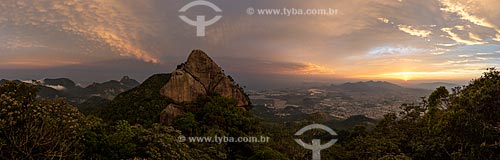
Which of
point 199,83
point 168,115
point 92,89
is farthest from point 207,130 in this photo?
point 92,89

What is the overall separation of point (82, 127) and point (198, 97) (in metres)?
22.9

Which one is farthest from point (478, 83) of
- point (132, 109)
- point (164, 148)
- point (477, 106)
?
point (132, 109)

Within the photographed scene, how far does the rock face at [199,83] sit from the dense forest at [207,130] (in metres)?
1.58

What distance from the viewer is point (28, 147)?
11.9 m

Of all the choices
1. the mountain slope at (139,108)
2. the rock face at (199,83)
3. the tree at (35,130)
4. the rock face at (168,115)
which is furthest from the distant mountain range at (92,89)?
the tree at (35,130)

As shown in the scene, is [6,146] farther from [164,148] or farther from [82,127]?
[164,148]

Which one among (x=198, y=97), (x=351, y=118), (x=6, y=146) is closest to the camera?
(x=6, y=146)

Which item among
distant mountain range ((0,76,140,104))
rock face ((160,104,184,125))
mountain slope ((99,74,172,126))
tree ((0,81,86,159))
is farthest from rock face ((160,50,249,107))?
distant mountain range ((0,76,140,104))

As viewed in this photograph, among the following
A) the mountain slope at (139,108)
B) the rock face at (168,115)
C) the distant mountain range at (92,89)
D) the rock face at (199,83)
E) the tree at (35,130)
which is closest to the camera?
the tree at (35,130)

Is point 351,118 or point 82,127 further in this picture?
point 351,118

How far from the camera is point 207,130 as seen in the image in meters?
31.3

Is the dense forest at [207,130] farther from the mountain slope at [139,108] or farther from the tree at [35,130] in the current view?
the mountain slope at [139,108]

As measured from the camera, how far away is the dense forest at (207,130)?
12.2m

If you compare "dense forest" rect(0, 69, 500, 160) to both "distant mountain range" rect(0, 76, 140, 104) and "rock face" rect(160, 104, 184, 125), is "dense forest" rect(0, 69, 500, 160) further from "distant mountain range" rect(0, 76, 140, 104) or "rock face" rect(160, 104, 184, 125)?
"distant mountain range" rect(0, 76, 140, 104)
